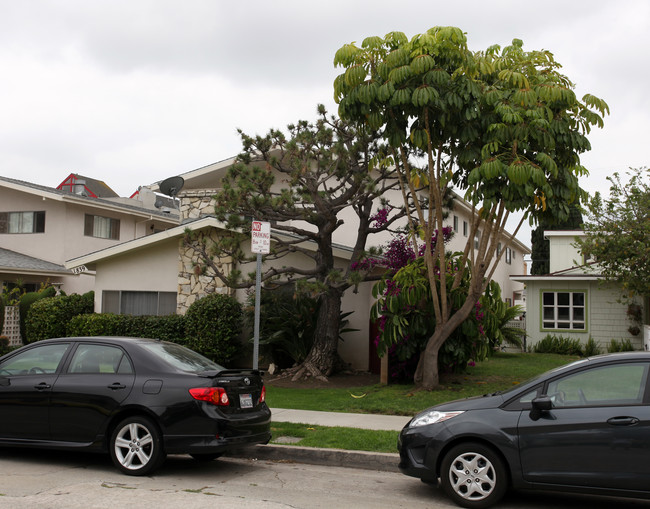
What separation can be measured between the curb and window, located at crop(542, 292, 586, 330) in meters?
16.0

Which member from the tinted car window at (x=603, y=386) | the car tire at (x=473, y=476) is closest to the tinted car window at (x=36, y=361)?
the car tire at (x=473, y=476)

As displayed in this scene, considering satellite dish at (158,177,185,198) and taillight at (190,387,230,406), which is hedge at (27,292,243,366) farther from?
taillight at (190,387,230,406)

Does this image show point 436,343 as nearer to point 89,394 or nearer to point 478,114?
point 478,114

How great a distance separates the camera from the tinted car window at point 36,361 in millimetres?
7566

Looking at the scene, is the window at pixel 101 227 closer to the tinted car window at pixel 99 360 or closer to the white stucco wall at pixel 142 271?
the white stucco wall at pixel 142 271

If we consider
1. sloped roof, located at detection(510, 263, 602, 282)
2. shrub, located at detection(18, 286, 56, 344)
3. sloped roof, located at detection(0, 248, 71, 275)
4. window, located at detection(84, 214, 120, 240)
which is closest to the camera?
sloped roof, located at detection(510, 263, 602, 282)

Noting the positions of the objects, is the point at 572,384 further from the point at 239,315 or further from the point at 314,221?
the point at 239,315

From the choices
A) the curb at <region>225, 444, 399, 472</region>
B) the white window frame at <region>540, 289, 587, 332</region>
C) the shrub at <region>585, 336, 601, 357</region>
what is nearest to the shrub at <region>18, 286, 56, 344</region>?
the curb at <region>225, 444, 399, 472</region>

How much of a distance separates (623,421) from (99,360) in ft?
17.9

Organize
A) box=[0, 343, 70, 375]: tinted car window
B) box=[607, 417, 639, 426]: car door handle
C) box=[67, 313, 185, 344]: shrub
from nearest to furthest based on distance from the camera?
box=[607, 417, 639, 426]: car door handle
box=[0, 343, 70, 375]: tinted car window
box=[67, 313, 185, 344]: shrub

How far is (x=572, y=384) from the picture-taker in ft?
19.3

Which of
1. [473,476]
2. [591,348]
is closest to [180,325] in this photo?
[473,476]

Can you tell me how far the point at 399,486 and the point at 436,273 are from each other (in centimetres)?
642

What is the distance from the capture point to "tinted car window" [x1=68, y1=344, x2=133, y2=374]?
286 inches
